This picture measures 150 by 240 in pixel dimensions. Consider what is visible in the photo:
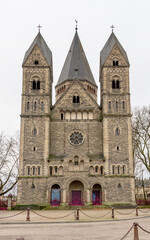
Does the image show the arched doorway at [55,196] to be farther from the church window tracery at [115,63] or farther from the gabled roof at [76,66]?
the gabled roof at [76,66]

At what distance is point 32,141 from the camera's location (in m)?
42.0

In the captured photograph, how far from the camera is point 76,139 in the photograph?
43.2m

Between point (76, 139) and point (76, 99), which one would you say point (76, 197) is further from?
point (76, 99)

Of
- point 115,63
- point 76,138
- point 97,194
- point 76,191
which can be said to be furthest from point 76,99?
point 97,194

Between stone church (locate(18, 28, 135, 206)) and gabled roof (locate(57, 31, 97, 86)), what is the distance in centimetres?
685

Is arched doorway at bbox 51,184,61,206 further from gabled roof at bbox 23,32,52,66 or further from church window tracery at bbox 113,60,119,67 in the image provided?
church window tracery at bbox 113,60,119,67

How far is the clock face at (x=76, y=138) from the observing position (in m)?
43.2

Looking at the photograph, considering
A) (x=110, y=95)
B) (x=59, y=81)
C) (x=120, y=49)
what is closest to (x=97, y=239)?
(x=110, y=95)

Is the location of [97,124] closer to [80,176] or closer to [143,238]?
[80,176]

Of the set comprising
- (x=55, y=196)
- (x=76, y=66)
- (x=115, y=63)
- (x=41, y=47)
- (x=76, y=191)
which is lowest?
(x=55, y=196)

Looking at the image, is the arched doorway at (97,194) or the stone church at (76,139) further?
the arched doorway at (97,194)

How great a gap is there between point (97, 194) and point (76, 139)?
322 inches

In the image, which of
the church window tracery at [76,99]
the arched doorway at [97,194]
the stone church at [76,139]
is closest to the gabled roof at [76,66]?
the stone church at [76,139]

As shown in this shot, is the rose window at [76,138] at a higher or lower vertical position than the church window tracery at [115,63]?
lower
